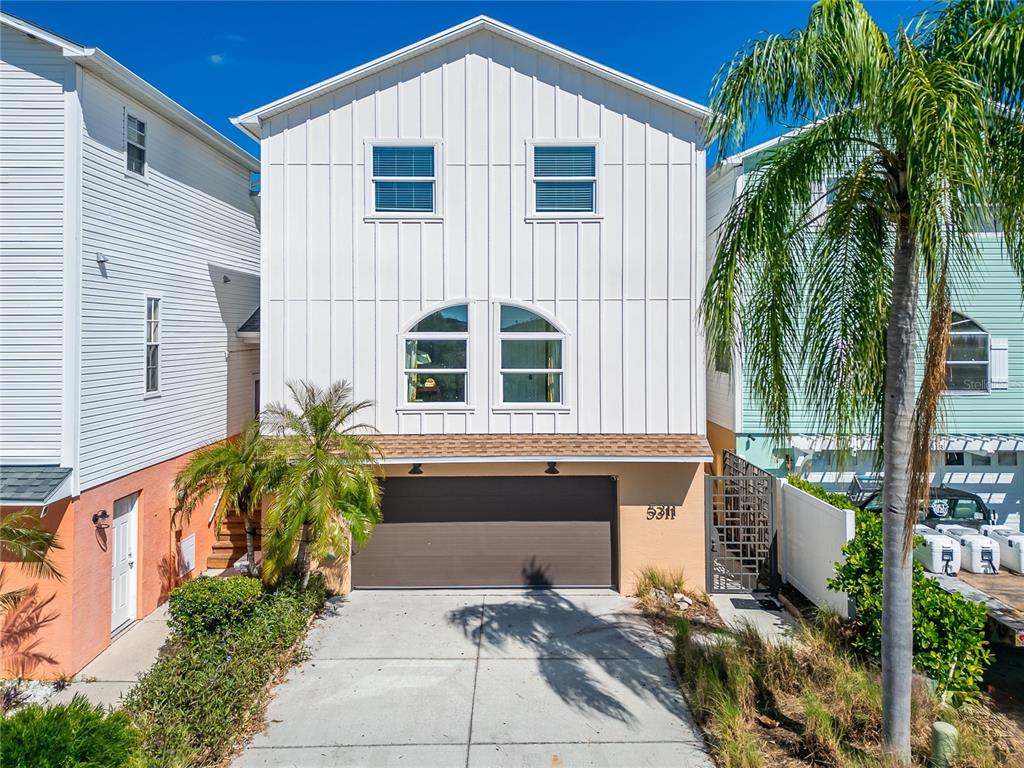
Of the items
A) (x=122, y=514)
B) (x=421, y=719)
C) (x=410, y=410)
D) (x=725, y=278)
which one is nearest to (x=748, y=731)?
(x=421, y=719)

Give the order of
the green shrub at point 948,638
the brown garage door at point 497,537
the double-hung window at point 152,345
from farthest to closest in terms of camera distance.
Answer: the brown garage door at point 497,537, the double-hung window at point 152,345, the green shrub at point 948,638

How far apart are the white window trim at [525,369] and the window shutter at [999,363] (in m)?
9.43

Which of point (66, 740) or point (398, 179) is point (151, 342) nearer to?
point (398, 179)

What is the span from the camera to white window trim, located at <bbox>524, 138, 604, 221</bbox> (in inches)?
424

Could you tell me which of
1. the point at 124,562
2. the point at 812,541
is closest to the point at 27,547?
the point at 124,562

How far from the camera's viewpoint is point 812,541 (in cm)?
993

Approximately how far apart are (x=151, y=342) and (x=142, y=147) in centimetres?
314

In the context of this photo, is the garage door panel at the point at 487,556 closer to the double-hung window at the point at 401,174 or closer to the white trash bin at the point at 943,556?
the white trash bin at the point at 943,556

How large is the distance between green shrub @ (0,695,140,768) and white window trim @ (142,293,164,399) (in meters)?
6.15

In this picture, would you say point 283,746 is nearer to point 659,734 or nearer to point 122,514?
point 659,734

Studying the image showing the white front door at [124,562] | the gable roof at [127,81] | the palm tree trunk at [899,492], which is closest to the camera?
the palm tree trunk at [899,492]

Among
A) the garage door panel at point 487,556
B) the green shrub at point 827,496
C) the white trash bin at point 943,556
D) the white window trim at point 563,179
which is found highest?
the white window trim at point 563,179

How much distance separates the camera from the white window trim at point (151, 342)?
10.3 metres

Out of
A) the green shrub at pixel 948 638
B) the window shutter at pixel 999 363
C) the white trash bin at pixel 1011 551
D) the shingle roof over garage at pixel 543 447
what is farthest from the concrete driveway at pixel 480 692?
the window shutter at pixel 999 363
